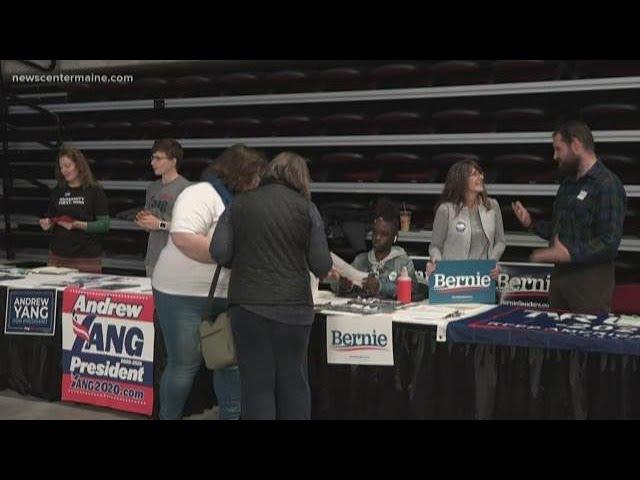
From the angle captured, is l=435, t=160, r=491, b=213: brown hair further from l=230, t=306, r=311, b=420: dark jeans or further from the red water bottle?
l=230, t=306, r=311, b=420: dark jeans

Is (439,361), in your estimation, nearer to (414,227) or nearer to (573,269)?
(573,269)

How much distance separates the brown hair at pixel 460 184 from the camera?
4.39m

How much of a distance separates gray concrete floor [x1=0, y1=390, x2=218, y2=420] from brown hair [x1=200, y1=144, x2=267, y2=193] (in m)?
1.53

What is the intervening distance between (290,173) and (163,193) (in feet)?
6.66

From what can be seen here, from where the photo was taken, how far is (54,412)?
4586mm

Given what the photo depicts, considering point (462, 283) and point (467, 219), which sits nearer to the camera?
point (462, 283)

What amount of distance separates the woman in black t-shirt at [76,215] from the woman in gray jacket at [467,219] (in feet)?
7.78

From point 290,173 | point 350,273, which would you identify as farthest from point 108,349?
point 290,173

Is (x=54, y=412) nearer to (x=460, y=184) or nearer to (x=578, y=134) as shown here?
(x=460, y=184)

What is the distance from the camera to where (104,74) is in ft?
27.6

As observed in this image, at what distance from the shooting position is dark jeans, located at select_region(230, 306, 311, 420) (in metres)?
3.15

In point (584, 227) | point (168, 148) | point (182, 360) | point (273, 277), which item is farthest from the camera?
point (168, 148)

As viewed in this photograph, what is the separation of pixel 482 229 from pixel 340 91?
2.74 m

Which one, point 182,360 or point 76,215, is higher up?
point 76,215
